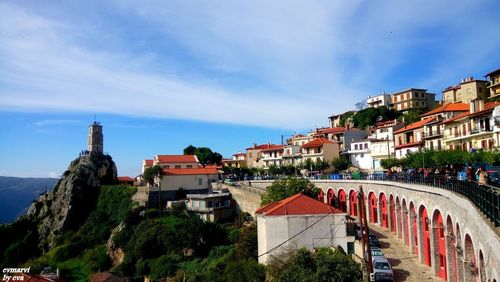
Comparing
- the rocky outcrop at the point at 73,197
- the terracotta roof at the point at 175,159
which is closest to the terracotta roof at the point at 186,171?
the terracotta roof at the point at 175,159

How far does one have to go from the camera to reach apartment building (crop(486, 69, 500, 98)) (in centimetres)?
7200

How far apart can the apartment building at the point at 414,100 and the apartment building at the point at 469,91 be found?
568 inches

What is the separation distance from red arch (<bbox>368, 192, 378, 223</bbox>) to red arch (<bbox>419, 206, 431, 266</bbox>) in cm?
1462

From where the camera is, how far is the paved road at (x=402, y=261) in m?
25.5

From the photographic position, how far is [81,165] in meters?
83.4

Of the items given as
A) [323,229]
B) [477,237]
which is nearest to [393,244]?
[323,229]

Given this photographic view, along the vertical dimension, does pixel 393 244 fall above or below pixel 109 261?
above

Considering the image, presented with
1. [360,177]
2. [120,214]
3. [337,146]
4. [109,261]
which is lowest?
[109,261]

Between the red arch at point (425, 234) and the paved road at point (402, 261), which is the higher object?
the red arch at point (425, 234)

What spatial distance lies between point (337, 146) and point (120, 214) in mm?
42174

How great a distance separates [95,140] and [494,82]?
77.8m

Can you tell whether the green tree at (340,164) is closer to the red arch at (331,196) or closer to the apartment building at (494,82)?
the red arch at (331,196)

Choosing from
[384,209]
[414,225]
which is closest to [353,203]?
[384,209]

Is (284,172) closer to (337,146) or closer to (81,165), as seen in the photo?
(337,146)
